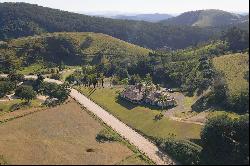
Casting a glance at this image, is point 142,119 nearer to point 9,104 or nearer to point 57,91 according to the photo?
point 57,91

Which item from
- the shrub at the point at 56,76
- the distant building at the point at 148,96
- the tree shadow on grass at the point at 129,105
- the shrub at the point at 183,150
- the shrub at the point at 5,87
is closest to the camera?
the shrub at the point at 183,150

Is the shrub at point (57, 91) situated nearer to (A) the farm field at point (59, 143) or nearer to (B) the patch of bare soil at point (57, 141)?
(B) the patch of bare soil at point (57, 141)

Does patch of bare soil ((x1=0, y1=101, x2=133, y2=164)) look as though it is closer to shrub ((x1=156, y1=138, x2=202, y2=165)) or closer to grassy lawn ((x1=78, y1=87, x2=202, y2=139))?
shrub ((x1=156, y1=138, x2=202, y2=165))

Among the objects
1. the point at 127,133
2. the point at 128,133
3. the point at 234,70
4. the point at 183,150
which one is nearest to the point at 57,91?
the point at 127,133

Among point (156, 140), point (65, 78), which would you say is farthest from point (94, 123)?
point (65, 78)

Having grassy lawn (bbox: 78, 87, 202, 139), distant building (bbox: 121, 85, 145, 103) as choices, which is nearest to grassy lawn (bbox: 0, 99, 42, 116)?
grassy lawn (bbox: 78, 87, 202, 139)

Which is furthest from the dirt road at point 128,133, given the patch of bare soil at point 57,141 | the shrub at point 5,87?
the shrub at point 5,87
